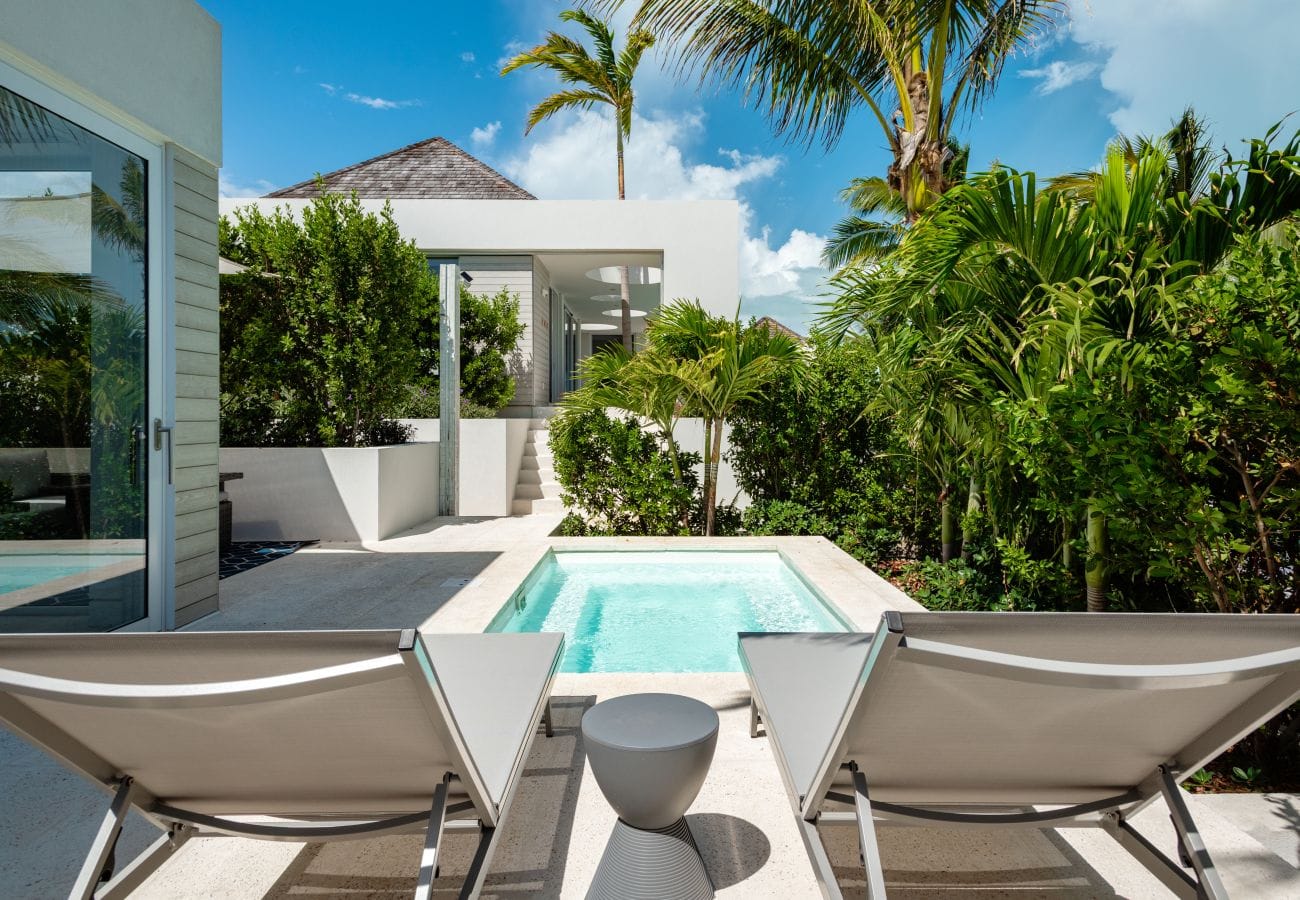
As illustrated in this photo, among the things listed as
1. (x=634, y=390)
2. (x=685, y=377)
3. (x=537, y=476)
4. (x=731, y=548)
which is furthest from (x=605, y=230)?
(x=731, y=548)

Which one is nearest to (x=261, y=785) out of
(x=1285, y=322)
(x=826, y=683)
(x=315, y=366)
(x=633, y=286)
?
(x=826, y=683)

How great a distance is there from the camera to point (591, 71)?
12781mm

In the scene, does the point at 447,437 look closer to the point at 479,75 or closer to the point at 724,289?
the point at 724,289

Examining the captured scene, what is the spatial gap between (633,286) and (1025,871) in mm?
15041

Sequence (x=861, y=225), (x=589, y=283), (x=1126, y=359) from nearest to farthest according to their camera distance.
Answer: (x=1126, y=359)
(x=589, y=283)
(x=861, y=225)

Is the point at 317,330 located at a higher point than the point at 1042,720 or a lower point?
higher

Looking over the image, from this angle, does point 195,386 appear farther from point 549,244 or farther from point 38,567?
point 549,244

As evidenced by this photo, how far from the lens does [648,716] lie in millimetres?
1672

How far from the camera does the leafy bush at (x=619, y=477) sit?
727 cm

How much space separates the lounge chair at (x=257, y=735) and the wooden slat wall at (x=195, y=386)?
10.2ft

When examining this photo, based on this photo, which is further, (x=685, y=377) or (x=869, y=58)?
(x=685, y=377)

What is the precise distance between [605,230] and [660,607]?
7.77 m

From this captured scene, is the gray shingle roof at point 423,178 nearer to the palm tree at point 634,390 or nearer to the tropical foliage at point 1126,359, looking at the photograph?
the palm tree at point 634,390

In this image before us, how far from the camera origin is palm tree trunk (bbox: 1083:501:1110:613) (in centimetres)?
304
